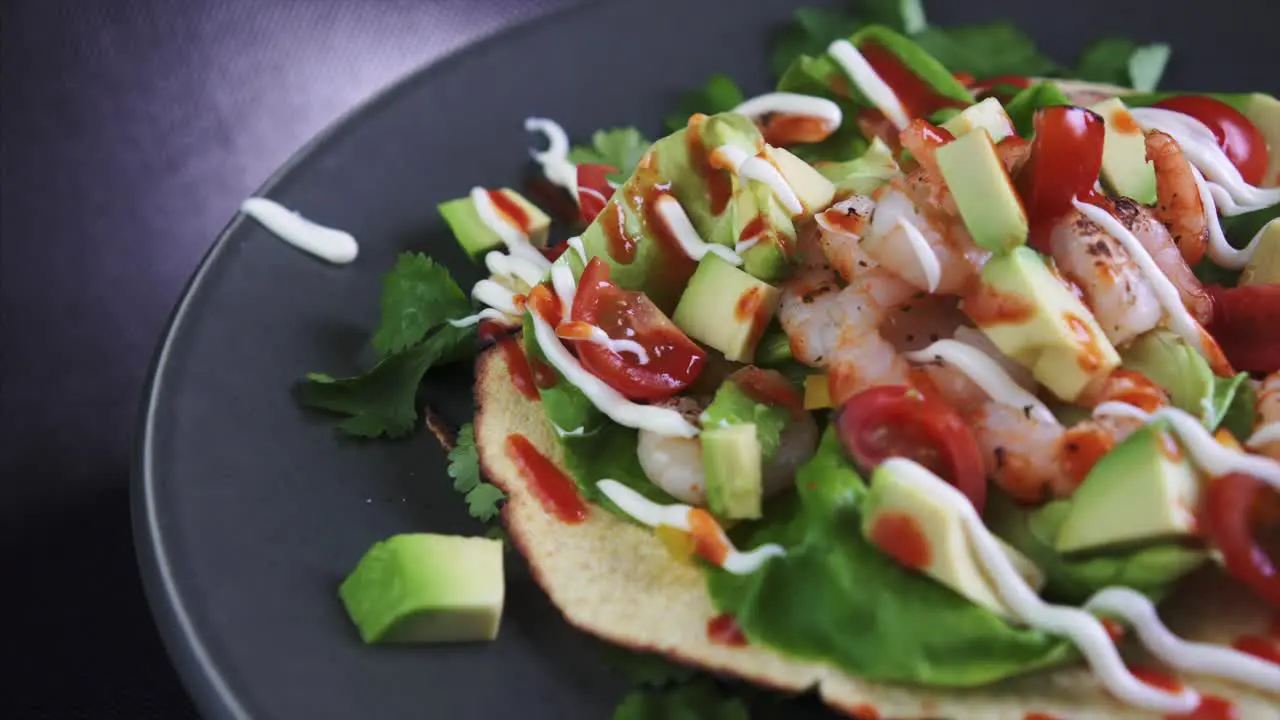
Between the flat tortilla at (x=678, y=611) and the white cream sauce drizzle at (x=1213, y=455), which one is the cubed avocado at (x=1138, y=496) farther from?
the flat tortilla at (x=678, y=611)

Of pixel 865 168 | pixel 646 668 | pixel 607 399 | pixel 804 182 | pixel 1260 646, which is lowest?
pixel 1260 646

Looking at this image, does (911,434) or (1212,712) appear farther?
(911,434)

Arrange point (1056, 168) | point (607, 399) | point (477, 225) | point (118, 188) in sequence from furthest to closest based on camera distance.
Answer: point (118, 188) < point (477, 225) < point (607, 399) < point (1056, 168)

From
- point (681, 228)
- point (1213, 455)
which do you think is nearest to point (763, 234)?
point (681, 228)

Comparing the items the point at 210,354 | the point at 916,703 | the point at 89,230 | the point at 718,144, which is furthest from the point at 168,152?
the point at 916,703

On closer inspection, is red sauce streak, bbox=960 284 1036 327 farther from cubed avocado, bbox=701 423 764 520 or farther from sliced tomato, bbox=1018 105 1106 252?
cubed avocado, bbox=701 423 764 520

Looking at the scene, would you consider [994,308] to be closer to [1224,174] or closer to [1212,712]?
[1212,712]

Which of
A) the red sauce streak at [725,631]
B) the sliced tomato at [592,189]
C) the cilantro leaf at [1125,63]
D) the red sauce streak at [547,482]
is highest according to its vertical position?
the sliced tomato at [592,189]

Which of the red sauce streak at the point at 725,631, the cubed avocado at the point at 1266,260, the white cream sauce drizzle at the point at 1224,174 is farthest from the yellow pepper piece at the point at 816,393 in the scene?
the white cream sauce drizzle at the point at 1224,174
